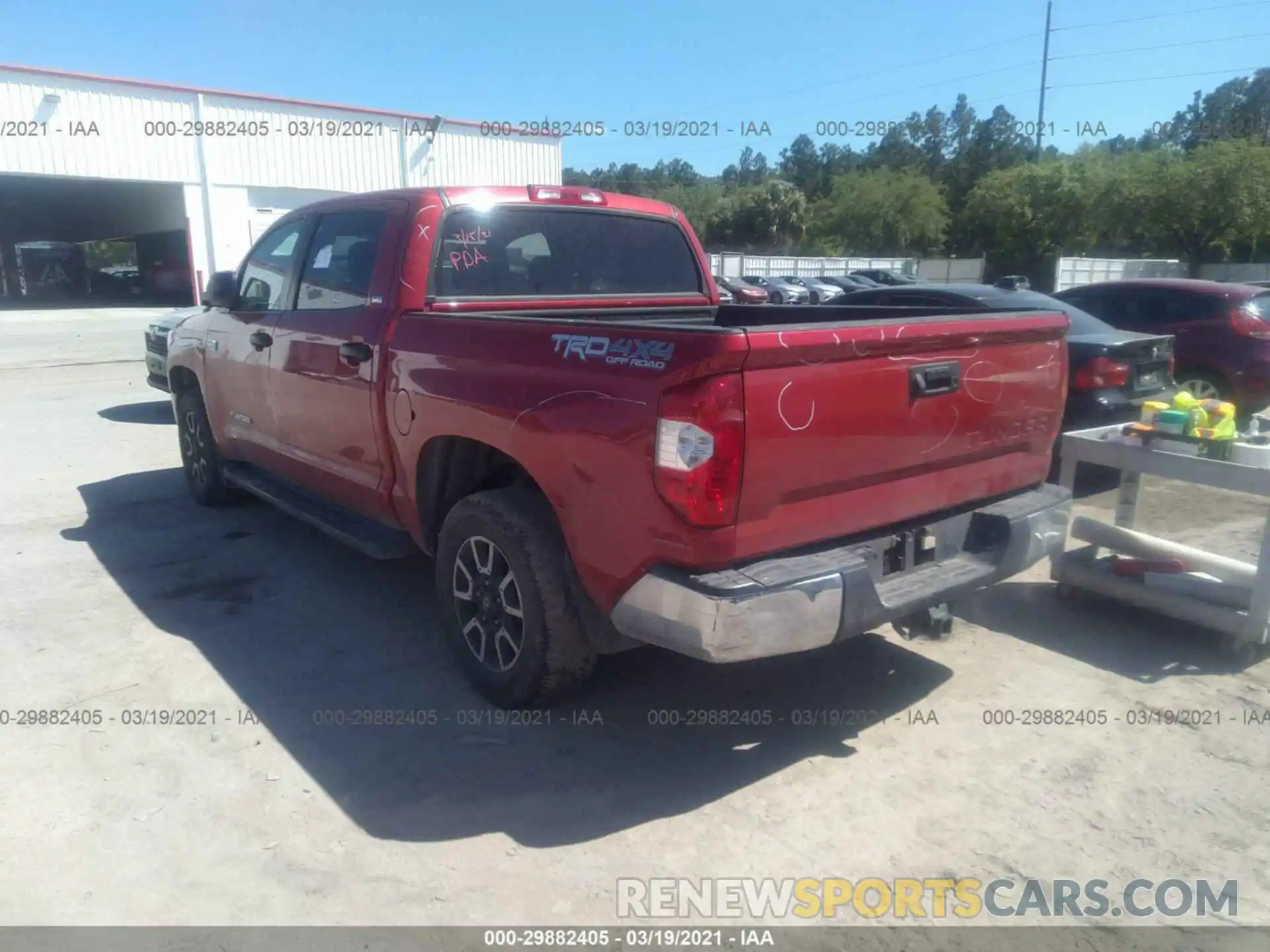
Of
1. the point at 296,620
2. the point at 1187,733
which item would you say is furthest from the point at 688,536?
the point at 296,620

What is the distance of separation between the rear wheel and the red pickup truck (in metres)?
6.39

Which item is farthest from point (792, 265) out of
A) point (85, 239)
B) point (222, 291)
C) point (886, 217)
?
point (222, 291)

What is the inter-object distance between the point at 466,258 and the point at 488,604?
161 centimetres

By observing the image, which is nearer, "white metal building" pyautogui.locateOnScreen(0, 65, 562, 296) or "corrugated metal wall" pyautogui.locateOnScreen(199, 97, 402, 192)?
"white metal building" pyautogui.locateOnScreen(0, 65, 562, 296)

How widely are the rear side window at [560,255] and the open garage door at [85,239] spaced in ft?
81.3

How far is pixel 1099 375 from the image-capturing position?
6.84 meters

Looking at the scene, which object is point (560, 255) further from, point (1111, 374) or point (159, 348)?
point (159, 348)

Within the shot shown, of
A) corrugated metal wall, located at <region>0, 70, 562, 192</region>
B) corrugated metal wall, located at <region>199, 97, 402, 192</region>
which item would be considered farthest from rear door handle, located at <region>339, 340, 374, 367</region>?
corrugated metal wall, located at <region>0, 70, 562, 192</region>

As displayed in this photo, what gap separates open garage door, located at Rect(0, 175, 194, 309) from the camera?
29438 mm

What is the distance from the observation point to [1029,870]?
283cm

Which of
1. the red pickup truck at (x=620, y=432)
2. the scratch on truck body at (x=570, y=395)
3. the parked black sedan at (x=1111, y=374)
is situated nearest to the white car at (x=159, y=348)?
the red pickup truck at (x=620, y=432)

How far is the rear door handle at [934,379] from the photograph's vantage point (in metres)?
3.20

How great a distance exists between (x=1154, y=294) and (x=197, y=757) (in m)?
9.84

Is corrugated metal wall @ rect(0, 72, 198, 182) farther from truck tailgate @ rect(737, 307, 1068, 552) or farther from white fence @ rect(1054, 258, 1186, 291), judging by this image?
white fence @ rect(1054, 258, 1186, 291)
